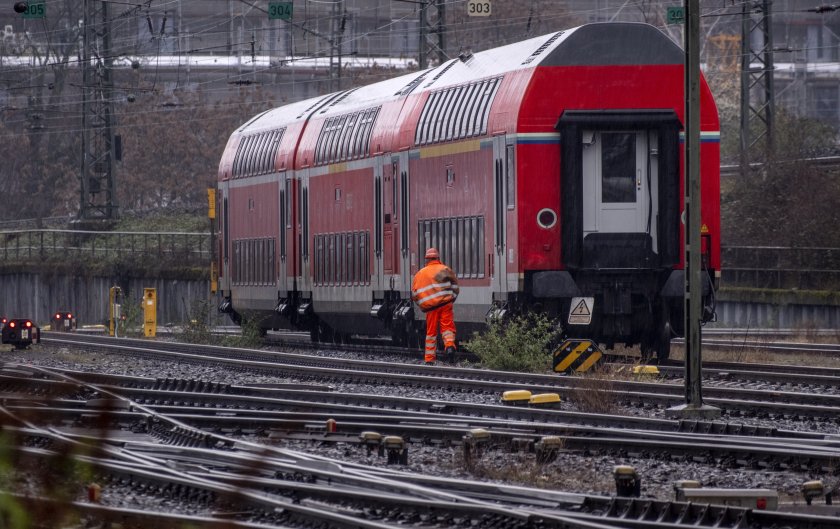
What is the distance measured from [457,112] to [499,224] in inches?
90.9

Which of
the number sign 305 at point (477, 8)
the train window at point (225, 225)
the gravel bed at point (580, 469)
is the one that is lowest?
the gravel bed at point (580, 469)

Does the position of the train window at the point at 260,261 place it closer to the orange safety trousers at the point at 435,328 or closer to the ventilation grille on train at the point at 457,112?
the ventilation grille on train at the point at 457,112

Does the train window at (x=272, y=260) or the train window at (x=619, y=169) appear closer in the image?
the train window at (x=619, y=169)

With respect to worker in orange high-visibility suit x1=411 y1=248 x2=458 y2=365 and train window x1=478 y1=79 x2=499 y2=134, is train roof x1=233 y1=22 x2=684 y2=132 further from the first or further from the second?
worker in orange high-visibility suit x1=411 y1=248 x2=458 y2=365

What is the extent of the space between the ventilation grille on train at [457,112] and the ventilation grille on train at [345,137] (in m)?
2.41

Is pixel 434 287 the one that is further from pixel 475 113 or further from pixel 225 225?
pixel 225 225

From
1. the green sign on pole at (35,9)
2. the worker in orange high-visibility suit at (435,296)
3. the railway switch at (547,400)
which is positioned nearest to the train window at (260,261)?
the green sign on pole at (35,9)

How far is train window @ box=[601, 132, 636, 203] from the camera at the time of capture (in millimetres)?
19297

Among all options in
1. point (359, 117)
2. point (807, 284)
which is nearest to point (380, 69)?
point (807, 284)

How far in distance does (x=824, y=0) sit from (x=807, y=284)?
51341mm

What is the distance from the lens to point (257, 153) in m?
30.3

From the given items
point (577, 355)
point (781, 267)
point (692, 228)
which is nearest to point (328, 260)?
point (577, 355)

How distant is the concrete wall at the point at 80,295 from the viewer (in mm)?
42781

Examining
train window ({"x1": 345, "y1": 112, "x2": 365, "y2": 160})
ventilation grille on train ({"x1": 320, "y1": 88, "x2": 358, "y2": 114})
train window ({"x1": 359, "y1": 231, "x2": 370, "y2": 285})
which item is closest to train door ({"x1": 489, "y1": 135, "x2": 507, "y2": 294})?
train window ({"x1": 359, "y1": 231, "x2": 370, "y2": 285})
